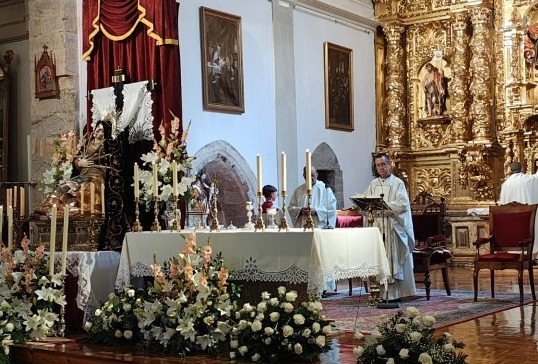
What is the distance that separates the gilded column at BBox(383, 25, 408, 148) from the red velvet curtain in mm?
7632

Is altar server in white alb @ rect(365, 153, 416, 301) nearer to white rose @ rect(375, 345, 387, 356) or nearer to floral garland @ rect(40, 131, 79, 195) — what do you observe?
floral garland @ rect(40, 131, 79, 195)

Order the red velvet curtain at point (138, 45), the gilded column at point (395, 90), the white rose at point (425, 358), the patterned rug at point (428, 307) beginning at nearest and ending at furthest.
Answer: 1. the white rose at point (425, 358)
2. the patterned rug at point (428, 307)
3. the red velvet curtain at point (138, 45)
4. the gilded column at point (395, 90)

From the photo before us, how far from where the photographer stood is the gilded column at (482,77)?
15.1 meters

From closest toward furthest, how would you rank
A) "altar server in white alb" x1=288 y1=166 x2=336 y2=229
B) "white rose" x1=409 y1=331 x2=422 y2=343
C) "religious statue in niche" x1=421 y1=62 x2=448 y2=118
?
"white rose" x1=409 y1=331 x2=422 y2=343
"altar server in white alb" x1=288 y1=166 x2=336 y2=229
"religious statue in niche" x1=421 y1=62 x2=448 y2=118

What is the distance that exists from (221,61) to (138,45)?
2.97m

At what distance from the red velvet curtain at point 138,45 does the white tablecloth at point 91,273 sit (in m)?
2.07

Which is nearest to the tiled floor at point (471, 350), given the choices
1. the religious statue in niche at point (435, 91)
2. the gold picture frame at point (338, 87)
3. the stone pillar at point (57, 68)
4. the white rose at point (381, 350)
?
the white rose at point (381, 350)

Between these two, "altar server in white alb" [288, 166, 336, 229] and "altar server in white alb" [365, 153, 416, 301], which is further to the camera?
"altar server in white alb" [288, 166, 336, 229]

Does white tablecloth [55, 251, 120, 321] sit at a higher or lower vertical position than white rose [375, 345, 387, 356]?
higher

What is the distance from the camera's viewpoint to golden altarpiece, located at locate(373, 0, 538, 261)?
14891 millimetres

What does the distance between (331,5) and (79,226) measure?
332 inches

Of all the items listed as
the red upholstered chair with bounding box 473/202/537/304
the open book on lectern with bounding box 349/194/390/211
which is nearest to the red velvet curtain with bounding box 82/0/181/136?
the open book on lectern with bounding box 349/194/390/211

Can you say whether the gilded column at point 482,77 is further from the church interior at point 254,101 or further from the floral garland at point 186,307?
the floral garland at point 186,307

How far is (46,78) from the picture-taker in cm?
1063
